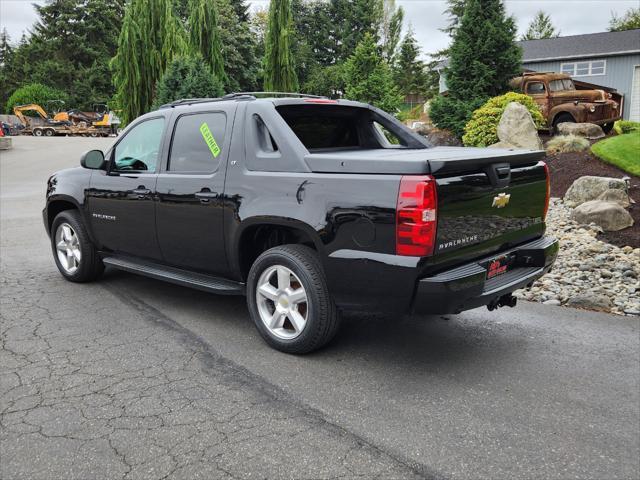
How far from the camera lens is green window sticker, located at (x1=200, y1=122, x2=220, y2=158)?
4.52m

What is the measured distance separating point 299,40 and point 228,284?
199 feet

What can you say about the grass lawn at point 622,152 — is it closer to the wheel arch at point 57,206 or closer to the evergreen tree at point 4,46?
the wheel arch at point 57,206

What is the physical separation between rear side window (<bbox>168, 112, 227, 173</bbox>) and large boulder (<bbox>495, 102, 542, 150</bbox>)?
9.08m

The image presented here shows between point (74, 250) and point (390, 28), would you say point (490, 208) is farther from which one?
point (390, 28)

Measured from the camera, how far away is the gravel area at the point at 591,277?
5.62 m

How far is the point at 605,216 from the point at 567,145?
17.1 ft

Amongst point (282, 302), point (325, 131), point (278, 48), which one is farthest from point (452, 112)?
point (282, 302)

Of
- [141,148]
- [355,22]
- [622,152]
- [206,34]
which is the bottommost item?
[622,152]

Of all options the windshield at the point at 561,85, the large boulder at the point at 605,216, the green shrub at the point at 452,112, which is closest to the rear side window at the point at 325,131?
the large boulder at the point at 605,216

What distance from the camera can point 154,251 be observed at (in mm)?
5027

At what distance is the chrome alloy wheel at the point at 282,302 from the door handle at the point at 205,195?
77 centimetres

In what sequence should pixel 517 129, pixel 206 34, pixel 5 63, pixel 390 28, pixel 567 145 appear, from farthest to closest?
1. pixel 5 63
2. pixel 390 28
3. pixel 206 34
4. pixel 567 145
5. pixel 517 129

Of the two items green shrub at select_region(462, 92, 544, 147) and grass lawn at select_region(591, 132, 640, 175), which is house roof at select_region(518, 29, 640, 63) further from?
grass lawn at select_region(591, 132, 640, 175)

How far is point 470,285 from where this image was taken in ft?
11.4
